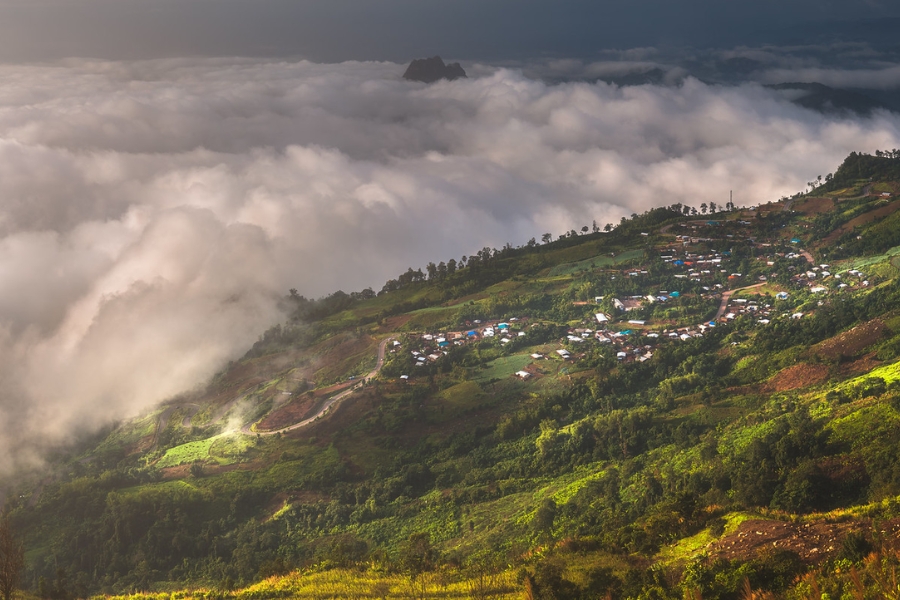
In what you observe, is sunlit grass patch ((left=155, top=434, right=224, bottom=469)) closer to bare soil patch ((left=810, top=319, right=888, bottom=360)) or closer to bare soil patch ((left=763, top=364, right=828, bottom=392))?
bare soil patch ((left=763, top=364, right=828, bottom=392))

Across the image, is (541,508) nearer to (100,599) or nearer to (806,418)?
(806,418)

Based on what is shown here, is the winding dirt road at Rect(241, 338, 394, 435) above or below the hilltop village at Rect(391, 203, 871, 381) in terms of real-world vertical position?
below

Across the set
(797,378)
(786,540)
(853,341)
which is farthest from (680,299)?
(786,540)

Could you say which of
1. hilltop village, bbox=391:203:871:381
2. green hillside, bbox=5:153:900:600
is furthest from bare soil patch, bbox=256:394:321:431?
hilltop village, bbox=391:203:871:381

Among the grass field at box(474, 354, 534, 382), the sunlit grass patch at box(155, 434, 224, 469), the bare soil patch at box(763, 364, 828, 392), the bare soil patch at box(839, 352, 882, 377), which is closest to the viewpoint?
the bare soil patch at box(839, 352, 882, 377)

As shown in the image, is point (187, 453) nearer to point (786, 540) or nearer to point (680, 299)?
point (680, 299)

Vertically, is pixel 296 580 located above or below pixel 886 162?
below

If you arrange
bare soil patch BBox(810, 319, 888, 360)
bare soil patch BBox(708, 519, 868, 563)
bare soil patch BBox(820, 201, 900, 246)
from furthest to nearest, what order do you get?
1. bare soil patch BBox(820, 201, 900, 246)
2. bare soil patch BBox(810, 319, 888, 360)
3. bare soil patch BBox(708, 519, 868, 563)

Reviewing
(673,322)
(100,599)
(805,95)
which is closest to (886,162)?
(673,322)

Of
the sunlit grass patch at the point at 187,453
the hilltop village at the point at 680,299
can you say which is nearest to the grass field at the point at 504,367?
the hilltop village at the point at 680,299

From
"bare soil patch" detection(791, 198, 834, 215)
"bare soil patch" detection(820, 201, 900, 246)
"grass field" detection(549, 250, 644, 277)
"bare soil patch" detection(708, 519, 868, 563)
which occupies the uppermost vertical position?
"bare soil patch" detection(791, 198, 834, 215)
